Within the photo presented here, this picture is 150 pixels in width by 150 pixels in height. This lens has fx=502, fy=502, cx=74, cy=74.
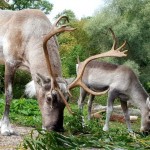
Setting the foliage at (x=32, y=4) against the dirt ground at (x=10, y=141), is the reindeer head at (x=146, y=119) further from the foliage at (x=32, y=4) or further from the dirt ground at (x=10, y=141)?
the foliage at (x=32, y=4)

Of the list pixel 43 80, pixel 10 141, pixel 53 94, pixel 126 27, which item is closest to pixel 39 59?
pixel 43 80

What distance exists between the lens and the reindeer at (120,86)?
12414 mm

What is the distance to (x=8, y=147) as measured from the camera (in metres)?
6.90

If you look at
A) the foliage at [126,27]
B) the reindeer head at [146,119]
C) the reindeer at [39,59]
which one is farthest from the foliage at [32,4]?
the reindeer at [39,59]

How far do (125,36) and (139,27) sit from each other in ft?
3.81

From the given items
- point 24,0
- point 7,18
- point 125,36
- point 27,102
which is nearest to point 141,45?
point 125,36

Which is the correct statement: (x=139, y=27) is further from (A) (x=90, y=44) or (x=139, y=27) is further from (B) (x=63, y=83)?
(B) (x=63, y=83)

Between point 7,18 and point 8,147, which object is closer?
point 8,147

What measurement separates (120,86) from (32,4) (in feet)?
80.8

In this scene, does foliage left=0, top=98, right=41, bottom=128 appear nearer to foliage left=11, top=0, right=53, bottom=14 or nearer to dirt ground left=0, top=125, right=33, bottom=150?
dirt ground left=0, top=125, right=33, bottom=150

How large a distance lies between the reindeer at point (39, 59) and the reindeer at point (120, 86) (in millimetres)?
4132

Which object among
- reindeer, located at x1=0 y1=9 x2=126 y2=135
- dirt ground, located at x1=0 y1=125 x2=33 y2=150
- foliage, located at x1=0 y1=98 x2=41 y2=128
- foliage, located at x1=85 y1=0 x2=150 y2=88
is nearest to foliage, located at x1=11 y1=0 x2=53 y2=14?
foliage, located at x1=85 y1=0 x2=150 y2=88

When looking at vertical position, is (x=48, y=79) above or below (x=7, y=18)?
below

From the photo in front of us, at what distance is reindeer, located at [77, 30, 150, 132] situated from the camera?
489 inches
